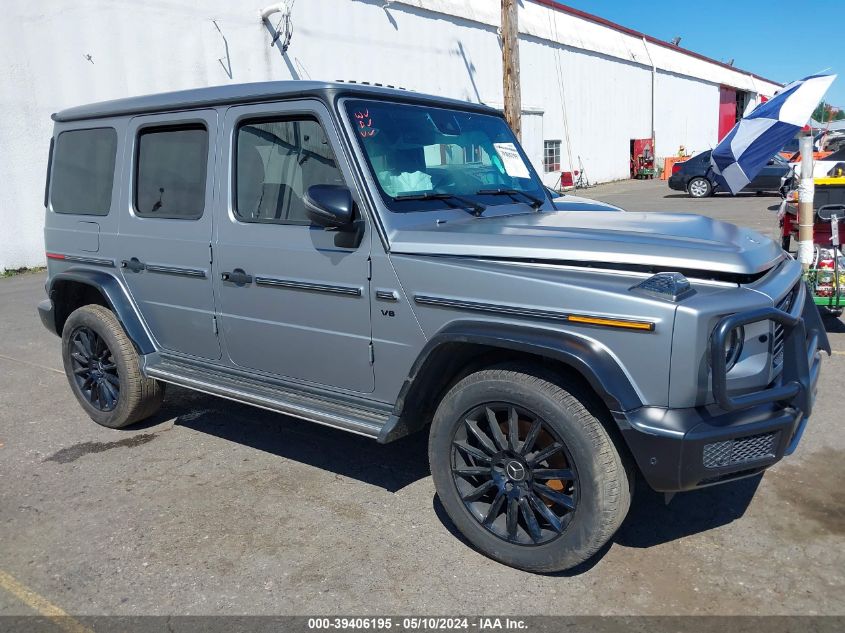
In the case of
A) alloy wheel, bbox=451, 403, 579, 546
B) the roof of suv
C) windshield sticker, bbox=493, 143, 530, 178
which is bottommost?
alloy wheel, bbox=451, 403, 579, 546

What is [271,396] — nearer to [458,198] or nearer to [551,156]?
[458,198]

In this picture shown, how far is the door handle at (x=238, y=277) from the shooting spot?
3.87 m

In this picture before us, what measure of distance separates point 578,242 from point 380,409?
4.08 feet

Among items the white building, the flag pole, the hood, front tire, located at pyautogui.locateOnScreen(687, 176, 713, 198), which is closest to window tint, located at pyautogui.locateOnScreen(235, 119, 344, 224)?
the hood

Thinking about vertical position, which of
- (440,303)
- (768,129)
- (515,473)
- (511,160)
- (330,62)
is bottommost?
(515,473)

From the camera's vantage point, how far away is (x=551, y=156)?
87.0 feet

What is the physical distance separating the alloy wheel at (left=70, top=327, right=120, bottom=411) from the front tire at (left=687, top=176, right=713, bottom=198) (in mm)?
19622

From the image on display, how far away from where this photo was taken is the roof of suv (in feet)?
11.7

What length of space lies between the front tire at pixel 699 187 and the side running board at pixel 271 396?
64.7ft

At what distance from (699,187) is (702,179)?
274mm

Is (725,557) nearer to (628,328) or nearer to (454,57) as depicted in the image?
(628,328)

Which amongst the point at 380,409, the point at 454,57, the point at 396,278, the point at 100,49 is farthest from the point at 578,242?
the point at 454,57

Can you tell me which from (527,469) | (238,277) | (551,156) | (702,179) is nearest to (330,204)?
(238,277)

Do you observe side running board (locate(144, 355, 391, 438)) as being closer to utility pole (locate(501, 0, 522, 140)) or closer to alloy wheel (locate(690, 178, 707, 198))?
utility pole (locate(501, 0, 522, 140))
